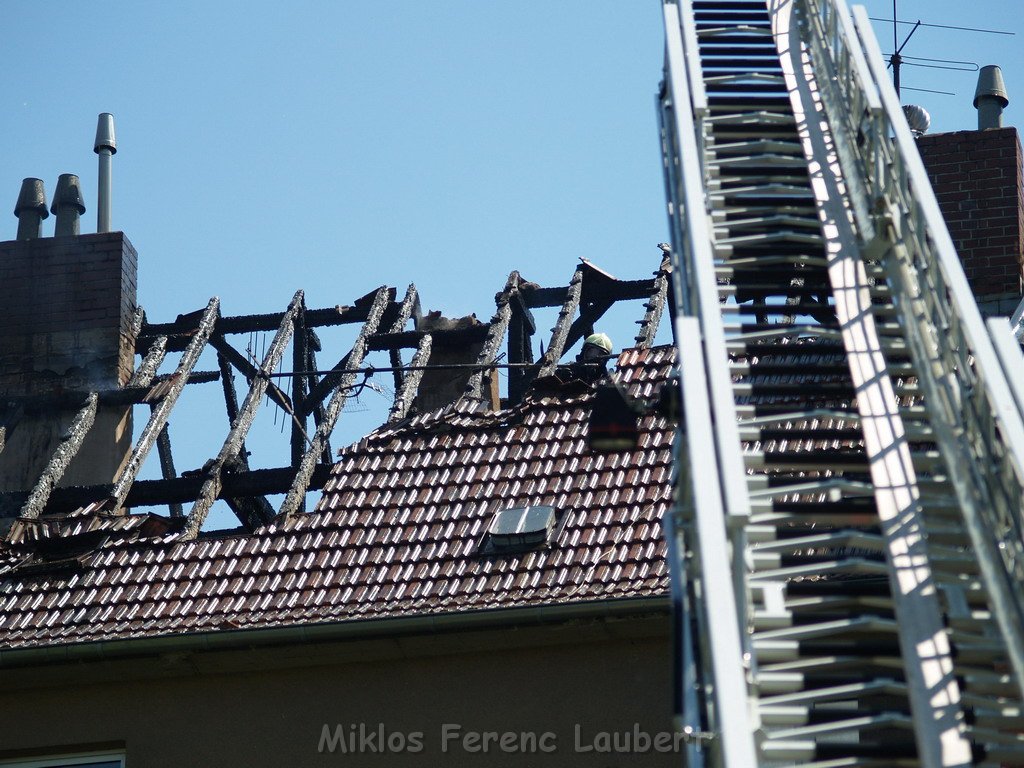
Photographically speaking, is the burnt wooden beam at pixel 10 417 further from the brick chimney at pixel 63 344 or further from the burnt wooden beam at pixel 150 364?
the burnt wooden beam at pixel 150 364

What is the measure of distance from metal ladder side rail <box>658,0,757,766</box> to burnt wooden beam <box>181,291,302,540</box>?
4620 mm

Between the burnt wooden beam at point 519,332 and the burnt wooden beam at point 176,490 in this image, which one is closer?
the burnt wooden beam at point 176,490

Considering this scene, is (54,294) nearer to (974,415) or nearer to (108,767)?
(108,767)

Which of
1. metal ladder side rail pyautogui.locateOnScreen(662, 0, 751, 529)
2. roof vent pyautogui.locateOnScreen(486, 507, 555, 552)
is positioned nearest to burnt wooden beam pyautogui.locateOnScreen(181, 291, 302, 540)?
roof vent pyautogui.locateOnScreen(486, 507, 555, 552)

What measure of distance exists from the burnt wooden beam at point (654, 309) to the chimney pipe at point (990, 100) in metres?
2.82

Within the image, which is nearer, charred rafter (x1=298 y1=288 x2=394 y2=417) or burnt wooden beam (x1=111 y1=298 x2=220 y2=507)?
burnt wooden beam (x1=111 y1=298 x2=220 y2=507)

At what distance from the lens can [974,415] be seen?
6277mm

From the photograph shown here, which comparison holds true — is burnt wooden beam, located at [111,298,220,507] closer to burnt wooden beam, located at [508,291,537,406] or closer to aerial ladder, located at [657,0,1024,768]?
burnt wooden beam, located at [508,291,537,406]

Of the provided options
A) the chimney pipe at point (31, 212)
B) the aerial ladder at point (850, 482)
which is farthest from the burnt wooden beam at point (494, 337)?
the chimney pipe at point (31, 212)

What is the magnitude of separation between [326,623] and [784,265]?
126 inches

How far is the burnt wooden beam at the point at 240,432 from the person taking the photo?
11227mm

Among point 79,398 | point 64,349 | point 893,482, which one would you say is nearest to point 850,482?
point 893,482

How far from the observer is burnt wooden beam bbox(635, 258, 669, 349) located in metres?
12.5

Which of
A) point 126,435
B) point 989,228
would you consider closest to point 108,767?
point 126,435
